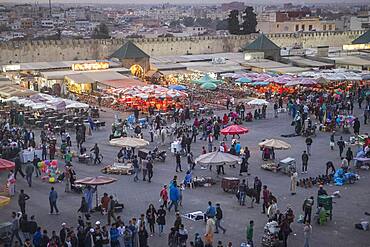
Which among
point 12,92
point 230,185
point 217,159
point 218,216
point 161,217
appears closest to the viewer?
point 161,217

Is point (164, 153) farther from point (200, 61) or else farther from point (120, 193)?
point (200, 61)

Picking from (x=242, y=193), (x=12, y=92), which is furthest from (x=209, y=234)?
(x=12, y=92)

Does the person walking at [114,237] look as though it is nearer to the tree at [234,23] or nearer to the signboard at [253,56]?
the signboard at [253,56]

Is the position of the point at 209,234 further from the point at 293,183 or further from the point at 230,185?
the point at 293,183

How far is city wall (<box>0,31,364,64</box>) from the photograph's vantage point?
1676 inches

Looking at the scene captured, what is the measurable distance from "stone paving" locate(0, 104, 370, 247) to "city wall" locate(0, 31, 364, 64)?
24.8m

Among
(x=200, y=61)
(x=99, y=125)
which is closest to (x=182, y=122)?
(x=99, y=125)

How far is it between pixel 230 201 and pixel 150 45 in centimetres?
3448

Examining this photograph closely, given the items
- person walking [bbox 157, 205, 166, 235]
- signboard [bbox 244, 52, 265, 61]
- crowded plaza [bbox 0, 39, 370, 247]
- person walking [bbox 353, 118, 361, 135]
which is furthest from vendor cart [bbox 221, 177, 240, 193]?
signboard [bbox 244, 52, 265, 61]

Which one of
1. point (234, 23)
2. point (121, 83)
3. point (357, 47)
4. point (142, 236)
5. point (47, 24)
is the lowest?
point (47, 24)

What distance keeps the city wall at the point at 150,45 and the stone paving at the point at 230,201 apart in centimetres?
2481

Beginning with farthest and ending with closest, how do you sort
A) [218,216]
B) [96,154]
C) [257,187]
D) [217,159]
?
[96,154] → [217,159] → [257,187] → [218,216]

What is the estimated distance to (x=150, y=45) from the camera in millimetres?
Result: 47906

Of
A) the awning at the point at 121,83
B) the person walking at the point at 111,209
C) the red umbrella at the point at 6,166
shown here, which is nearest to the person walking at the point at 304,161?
the person walking at the point at 111,209
